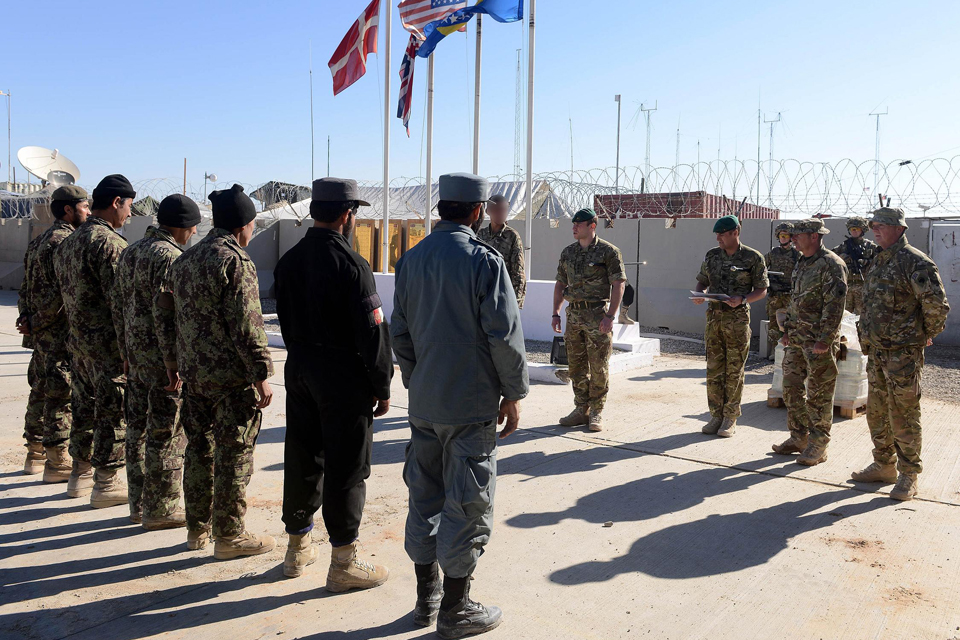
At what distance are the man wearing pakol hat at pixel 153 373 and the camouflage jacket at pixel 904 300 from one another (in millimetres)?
4051

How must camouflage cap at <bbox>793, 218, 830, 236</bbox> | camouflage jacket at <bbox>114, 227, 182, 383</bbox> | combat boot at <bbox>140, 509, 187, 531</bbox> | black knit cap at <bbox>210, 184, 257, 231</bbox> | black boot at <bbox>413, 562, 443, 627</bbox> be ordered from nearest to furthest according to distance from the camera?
black boot at <bbox>413, 562, 443, 627</bbox> → black knit cap at <bbox>210, 184, 257, 231</bbox> → camouflage jacket at <bbox>114, 227, 182, 383</bbox> → combat boot at <bbox>140, 509, 187, 531</bbox> → camouflage cap at <bbox>793, 218, 830, 236</bbox>

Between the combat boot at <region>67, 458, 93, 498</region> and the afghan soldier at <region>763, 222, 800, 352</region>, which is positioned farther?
the afghan soldier at <region>763, 222, 800, 352</region>

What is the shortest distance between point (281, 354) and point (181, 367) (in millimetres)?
7102

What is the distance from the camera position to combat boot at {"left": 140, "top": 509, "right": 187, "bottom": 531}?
3895mm

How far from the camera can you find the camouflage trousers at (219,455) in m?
3.48

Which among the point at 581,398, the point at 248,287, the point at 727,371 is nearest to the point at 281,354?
the point at 581,398

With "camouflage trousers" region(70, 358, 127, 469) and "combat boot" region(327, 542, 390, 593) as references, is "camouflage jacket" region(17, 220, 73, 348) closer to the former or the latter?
"camouflage trousers" region(70, 358, 127, 469)

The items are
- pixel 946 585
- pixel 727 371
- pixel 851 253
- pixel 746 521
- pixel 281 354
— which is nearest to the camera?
pixel 946 585

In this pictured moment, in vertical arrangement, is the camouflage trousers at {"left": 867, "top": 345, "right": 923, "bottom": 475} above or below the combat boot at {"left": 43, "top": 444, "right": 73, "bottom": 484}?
above

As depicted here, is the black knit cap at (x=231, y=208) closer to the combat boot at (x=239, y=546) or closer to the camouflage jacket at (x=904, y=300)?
the combat boot at (x=239, y=546)

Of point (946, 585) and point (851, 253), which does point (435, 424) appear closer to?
point (946, 585)

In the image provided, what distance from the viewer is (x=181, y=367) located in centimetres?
353

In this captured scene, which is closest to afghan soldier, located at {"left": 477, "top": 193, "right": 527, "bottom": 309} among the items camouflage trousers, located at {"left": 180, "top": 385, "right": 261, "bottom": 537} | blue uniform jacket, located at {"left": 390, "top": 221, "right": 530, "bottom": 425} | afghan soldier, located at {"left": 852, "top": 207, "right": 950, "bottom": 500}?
afghan soldier, located at {"left": 852, "top": 207, "right": 950, "bottom": 500}

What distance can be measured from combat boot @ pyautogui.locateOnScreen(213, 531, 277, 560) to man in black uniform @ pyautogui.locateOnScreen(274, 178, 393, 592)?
0.37 meters
